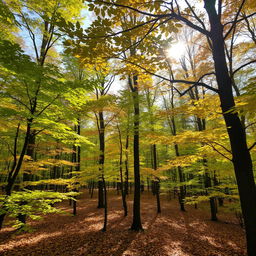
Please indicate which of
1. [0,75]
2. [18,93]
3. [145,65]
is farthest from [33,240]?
[145,65]

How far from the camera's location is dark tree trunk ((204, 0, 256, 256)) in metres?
2.10

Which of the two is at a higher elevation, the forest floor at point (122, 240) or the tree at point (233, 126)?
the tree at point (233, 126)

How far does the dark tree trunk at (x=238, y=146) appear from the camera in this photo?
2.10 m

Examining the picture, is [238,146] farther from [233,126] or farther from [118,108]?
[118,108]

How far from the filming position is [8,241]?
6723mm

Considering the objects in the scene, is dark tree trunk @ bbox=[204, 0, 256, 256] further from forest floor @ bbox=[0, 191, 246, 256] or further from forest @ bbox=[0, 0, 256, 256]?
forest floor @ bbox=[0, 191, 246, 256]

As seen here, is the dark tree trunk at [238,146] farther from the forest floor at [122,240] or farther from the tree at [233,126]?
the forest floor at [122,240]

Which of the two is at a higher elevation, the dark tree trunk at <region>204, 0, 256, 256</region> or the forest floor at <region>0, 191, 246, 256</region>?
the dark tree trunk at <region>204, 0, 256, 256</region>

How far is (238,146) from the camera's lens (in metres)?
2.27

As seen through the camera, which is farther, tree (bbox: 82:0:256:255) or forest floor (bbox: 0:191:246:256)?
forest floor (bbox: 0:191:246:256)

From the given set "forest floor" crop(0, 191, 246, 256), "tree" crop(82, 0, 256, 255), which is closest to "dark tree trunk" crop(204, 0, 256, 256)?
"tree" crop(82, 0, 256, 255)

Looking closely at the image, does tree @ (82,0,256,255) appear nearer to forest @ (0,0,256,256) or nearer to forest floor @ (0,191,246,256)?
forest @ (0,0,256,256)

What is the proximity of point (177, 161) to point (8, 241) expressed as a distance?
8774mm

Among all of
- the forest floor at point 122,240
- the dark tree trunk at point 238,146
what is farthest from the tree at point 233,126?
the forest floor at point 122,240
